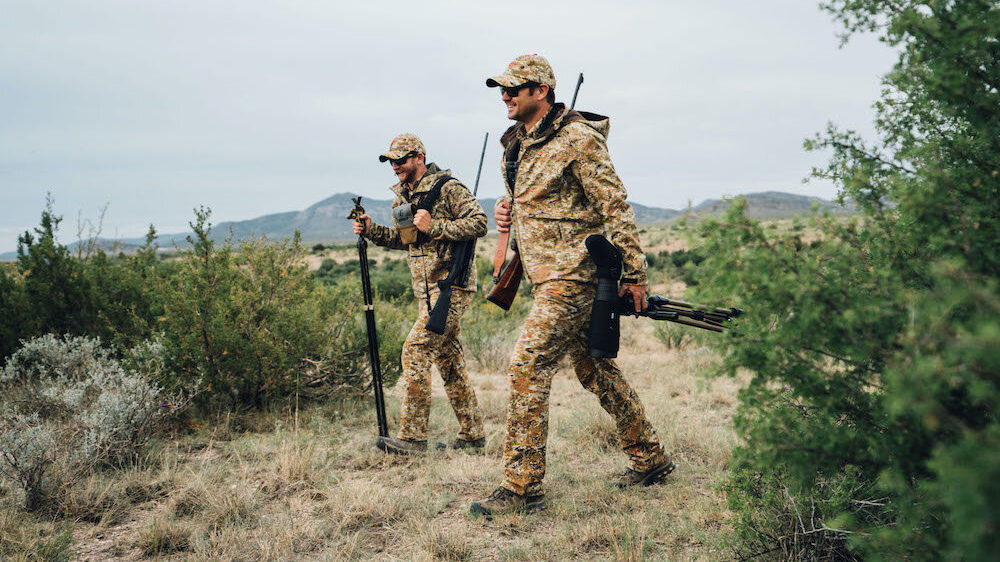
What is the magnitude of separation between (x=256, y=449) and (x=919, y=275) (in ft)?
14.3

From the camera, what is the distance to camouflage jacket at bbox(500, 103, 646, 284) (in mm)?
3283

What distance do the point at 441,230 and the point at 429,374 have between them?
1.12 meters

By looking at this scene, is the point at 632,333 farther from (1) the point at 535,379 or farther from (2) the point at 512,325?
(1) the point at 535,379

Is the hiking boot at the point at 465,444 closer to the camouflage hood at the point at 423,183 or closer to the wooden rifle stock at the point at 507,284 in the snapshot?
the wooden rifle stock at the point at 507,284

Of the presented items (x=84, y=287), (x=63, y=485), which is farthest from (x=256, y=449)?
(x=84, y=287)

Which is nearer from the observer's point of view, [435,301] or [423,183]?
[435,301]

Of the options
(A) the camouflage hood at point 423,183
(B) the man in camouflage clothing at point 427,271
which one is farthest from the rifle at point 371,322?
(A) the camouflage hood at point 423,183

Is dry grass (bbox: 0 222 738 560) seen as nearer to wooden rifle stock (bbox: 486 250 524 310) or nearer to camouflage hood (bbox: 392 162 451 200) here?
wooden rifle stock (bbox: 486 250 524 310)

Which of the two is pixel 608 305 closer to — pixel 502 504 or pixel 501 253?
pixel 501 253

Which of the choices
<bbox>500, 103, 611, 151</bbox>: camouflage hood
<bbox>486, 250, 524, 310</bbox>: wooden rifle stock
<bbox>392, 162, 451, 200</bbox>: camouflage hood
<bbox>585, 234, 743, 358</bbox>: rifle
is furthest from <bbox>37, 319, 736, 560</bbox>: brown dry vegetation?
<bbox>392, 162, 451, 200</bbox>: camouflage hood

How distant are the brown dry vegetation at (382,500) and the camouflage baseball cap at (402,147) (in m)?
2.34

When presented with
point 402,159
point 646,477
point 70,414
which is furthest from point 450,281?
point 70,414

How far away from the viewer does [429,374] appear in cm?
454

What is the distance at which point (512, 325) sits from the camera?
33.2ft
